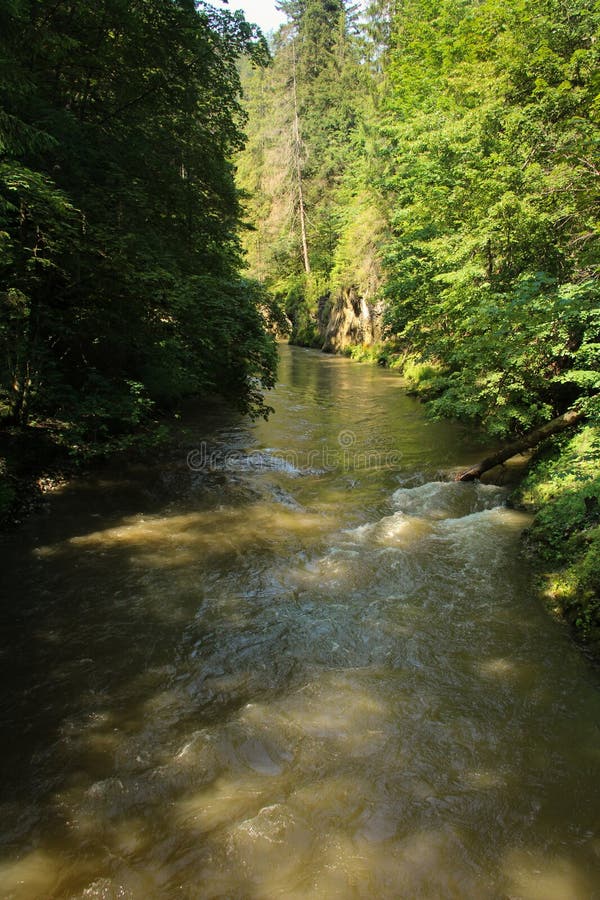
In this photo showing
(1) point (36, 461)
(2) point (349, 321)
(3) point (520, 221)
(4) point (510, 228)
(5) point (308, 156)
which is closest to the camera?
(1) point (36, 461)

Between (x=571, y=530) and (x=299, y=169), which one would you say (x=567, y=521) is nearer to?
(x=571, y=530)

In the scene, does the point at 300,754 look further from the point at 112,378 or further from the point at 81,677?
the point at 112,378

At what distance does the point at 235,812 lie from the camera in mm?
2816

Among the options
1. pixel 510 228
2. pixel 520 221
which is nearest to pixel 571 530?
pixel 520 221

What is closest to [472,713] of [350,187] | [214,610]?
[214,610]

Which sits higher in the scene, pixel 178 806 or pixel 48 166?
pixel 48 166

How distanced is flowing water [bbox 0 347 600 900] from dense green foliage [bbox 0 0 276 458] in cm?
234

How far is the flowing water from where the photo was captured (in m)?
2.58

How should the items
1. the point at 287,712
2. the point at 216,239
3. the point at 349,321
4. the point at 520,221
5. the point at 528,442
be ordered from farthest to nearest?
the point at 349,321
the point at 216,239
the point at 520,221
the point at 528,442
the point at 287,712

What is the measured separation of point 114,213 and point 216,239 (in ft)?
13.3

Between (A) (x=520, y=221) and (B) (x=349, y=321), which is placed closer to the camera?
(A) (x=520, y=221)

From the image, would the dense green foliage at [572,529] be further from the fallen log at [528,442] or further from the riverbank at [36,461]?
the riverbank at [36,461]

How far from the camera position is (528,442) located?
306 inches

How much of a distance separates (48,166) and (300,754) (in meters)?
7.74
